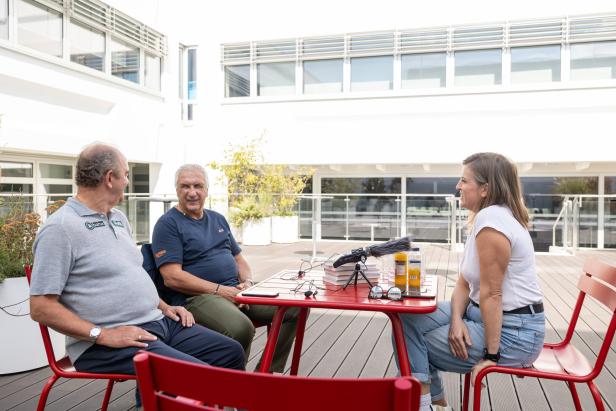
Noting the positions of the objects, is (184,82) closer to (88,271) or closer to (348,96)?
(348,96)

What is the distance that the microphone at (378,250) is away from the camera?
2.35 meters

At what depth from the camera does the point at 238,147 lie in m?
13.7

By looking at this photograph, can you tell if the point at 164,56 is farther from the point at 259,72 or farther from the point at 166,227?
the point at 166,227

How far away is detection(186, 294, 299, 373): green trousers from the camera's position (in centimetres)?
270

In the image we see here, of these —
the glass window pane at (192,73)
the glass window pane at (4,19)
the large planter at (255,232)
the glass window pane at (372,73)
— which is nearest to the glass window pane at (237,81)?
the glass window pane at (192,73)

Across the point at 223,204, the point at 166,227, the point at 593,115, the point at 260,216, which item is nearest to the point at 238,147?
the point at 223,204

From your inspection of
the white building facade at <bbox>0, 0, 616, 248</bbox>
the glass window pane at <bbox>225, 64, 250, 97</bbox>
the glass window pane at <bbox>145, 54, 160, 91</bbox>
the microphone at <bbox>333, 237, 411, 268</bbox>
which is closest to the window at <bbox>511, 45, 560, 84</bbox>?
the white building facade at <bbox>0, 0, 616, 248</bbox>

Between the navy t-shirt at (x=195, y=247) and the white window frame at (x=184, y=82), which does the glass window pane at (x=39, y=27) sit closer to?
the white window frame at (x=184, y=82)

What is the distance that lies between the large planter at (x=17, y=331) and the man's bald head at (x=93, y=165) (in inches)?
60.9

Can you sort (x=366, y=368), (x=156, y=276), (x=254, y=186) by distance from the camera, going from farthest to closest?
(x=254, y=186)
(x=366, y=368)
(x=156, y=276)

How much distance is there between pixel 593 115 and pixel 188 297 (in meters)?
11.7

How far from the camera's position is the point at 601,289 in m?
2.35

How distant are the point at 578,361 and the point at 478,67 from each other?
1149 cm

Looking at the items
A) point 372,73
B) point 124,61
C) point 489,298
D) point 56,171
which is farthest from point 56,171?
point 489,298
